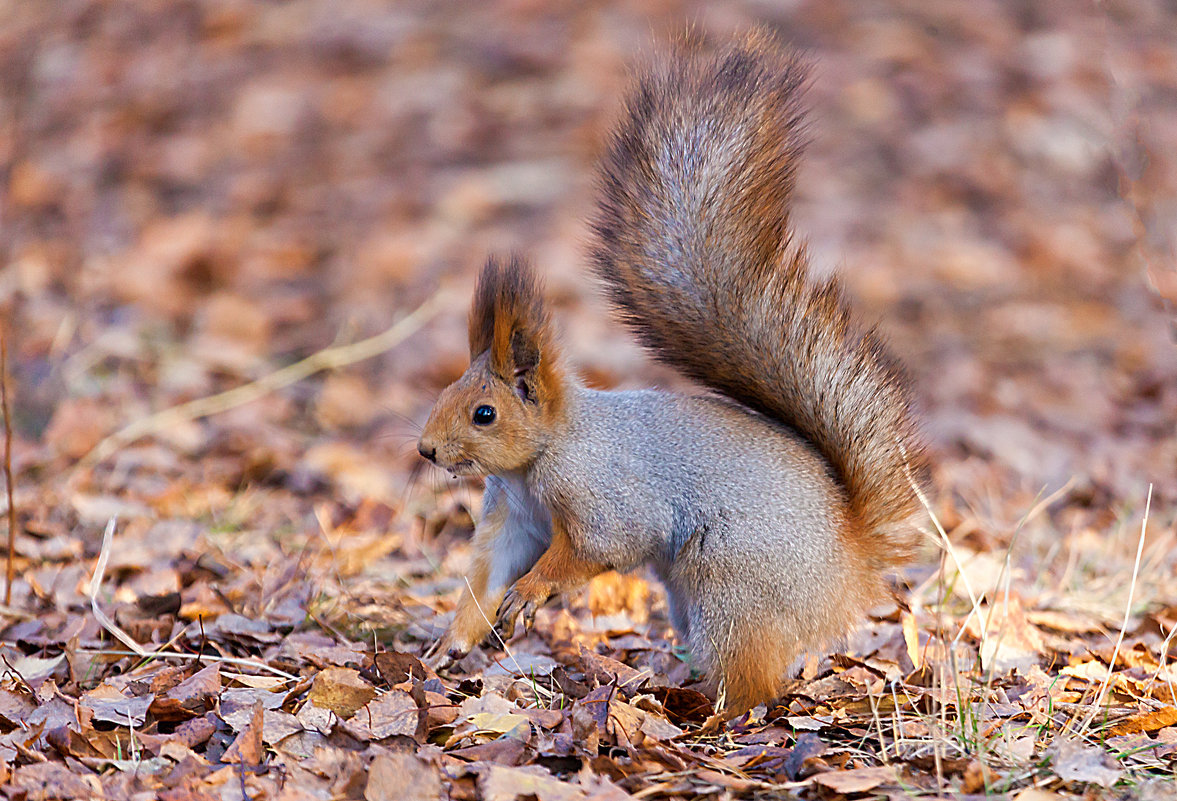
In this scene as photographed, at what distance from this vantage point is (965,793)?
5.91ft

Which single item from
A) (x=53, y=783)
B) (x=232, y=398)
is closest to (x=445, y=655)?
(x=53, y=783)

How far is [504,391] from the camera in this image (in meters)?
2.47

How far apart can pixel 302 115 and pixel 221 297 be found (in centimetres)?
179

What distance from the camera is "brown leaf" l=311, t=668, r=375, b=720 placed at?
211 cm

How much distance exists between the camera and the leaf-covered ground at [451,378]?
2018 millimetres

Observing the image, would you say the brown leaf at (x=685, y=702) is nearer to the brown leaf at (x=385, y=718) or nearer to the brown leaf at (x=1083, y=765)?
the brown leaf at (x=385, y=718)

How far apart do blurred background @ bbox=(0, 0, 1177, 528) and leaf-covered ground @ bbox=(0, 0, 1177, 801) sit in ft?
0.09

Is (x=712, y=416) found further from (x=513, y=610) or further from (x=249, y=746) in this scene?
(x=249, y=746)

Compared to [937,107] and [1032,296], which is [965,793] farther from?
[937,107]

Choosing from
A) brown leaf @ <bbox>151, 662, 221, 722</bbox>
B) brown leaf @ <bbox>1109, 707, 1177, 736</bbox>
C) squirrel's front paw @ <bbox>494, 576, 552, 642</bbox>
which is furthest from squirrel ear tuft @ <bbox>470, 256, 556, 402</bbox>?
brown leaf @ <bbox>1109, 707, 1177, 736</bbox>

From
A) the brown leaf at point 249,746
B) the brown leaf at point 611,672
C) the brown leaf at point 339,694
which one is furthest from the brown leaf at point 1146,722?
the brown leaf at point 249,746

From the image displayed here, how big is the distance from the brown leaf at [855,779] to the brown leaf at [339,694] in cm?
81

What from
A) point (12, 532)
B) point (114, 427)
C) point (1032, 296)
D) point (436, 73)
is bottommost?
point (114, 427)

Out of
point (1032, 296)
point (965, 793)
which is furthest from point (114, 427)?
point (1032, 296)
